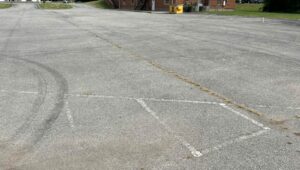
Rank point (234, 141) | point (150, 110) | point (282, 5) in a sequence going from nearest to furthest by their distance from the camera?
point (234, 141) < point (150, 110) < point (282, 5)

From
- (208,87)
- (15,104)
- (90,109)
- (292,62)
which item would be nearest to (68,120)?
(90,109)

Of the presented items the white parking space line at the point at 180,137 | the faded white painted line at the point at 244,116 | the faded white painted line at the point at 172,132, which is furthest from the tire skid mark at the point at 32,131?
the faded white painted line at the point at 244,116

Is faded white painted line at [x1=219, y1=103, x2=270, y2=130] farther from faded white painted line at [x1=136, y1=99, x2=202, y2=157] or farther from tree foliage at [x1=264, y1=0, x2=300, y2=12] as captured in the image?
tree foliage at [x1=264, y1=0, x2=300, y2=12]

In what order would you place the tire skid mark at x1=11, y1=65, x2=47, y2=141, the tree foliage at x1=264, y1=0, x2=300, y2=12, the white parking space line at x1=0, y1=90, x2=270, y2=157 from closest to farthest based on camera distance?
the white parking space line at x1=0, y1=90, x2=270, y2=157 < the tire skid mark at x1=11, y1=65, x2=47, y2=141 < the tree foliage at x1=264, y1=0, x2=300, y2=12

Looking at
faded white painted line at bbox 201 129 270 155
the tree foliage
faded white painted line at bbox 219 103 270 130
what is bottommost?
faded white painted line at bbox 201 129 270 155

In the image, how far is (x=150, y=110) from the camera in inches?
322

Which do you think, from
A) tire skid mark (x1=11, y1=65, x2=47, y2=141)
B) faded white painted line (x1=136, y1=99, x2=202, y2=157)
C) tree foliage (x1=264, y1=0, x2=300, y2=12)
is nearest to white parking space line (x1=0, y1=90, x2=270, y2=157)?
faded white painted line (x1=136, y1=99, x2=202, y2=157)

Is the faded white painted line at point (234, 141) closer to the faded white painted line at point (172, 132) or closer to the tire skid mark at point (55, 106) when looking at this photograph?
the faded white painted line at point (172, 132)

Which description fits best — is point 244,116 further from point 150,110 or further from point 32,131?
point 32,131

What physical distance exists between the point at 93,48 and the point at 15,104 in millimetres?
8855

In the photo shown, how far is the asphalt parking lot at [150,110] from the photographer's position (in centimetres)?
595

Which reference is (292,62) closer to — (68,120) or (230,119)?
(230,119)

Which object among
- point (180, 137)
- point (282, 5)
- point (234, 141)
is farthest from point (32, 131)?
point (282, 5)

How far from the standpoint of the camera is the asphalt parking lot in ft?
19.5
